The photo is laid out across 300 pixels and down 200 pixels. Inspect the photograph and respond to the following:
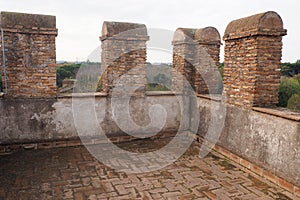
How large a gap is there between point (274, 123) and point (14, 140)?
5.17 metres

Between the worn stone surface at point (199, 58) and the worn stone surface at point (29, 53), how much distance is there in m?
3.21

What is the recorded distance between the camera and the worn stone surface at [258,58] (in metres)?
4.64

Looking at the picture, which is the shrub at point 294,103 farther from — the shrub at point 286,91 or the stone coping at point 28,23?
the stone coping at point 28,23

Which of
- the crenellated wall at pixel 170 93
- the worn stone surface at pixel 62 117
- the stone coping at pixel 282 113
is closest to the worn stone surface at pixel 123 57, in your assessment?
the crenellated wall at pixel 170 93

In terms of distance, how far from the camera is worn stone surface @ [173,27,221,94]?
6.70 m

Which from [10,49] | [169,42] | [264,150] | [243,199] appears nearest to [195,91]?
[169,42]

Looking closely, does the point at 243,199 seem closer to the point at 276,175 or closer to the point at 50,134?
the point at 276,175

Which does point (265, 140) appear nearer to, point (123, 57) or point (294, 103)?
point (123, 57)

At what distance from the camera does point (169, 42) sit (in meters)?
7.73

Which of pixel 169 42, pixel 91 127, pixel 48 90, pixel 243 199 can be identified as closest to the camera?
pixel 243 199

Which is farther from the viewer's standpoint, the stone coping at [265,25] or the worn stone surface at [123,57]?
the worn stone surface at [123,57]

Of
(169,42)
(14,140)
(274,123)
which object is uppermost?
(169,42)

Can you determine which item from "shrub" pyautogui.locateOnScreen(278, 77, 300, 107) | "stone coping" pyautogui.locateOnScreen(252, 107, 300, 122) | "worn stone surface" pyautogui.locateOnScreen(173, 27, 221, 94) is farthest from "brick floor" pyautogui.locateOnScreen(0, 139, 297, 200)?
"shrub" pyautogui.locateOnScreen(278, 77, 300, 107)

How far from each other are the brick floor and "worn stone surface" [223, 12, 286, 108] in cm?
141
